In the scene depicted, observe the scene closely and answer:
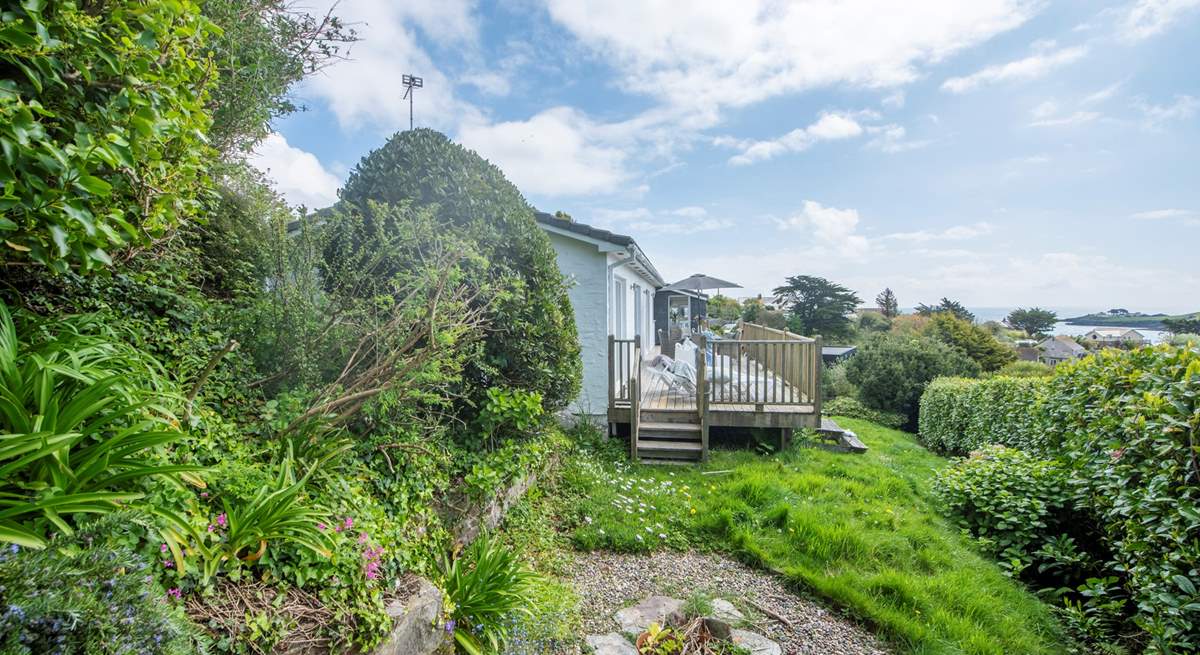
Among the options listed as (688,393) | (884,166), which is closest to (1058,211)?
(884,166)

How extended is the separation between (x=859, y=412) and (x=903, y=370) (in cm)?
169

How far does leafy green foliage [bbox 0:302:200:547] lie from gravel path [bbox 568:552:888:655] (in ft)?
9.01

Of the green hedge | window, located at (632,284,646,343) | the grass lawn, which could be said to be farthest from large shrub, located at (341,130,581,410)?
window, located at (632,284,646,343)

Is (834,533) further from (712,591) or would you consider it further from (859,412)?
(859,412)

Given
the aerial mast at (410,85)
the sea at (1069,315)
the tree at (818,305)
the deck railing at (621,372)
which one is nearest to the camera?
the sea at (1069,315)

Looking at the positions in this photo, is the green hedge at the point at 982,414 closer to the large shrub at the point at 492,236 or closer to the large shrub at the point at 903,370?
the large shrub at the point at 903,370

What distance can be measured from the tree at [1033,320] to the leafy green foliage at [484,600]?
2064 inches

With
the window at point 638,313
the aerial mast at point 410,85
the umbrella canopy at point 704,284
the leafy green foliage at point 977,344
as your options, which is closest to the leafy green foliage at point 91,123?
the aerial mast at point 410,85

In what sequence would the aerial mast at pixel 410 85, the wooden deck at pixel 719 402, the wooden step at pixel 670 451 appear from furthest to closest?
the wooden deck at pixel 719 402 → the wooden step at pixel 670 451 → the aerial mast at pixel 410 85

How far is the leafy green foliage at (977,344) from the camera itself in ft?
51.6

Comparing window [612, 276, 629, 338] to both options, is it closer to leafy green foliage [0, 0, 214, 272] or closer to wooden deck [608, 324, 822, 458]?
wooden deck [608, 324, 822, 458]

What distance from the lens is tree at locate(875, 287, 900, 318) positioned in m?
41.5

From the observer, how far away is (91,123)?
1624 mm

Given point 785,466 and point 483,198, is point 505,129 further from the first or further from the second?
point 785,466
